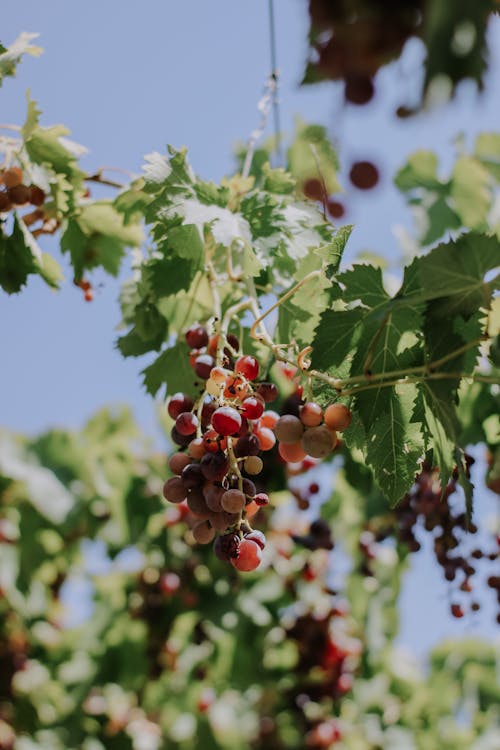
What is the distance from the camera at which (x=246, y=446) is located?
1.81 meters

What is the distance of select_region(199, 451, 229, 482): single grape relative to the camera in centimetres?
170

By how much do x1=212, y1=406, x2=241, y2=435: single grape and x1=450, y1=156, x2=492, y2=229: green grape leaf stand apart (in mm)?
3080

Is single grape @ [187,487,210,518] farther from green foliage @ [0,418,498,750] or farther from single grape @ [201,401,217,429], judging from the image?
green foliage @ [0,418,498,750]

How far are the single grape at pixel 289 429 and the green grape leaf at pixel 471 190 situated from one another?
3.03 metres

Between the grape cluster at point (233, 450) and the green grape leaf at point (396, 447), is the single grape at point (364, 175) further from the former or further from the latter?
the green grape leaf at point (396, 447)

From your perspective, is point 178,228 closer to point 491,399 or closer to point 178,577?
point 491,399

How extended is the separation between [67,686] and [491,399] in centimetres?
491

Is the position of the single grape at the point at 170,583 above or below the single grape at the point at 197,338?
below

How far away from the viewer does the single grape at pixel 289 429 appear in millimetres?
1678

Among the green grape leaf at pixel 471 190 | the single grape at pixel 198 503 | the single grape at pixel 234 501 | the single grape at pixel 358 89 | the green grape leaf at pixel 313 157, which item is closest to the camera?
the single grape at pixel 358 89

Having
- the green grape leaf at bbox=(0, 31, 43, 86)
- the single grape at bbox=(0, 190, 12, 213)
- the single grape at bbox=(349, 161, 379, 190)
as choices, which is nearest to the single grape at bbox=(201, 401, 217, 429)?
the single grape at bbox=(349, 161, 379, 190)

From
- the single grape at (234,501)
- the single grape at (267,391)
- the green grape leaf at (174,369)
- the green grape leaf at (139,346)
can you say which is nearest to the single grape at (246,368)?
the single grape at (267,391)

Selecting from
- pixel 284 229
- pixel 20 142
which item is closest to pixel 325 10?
pixel 284 229

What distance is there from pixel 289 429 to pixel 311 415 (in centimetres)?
6
